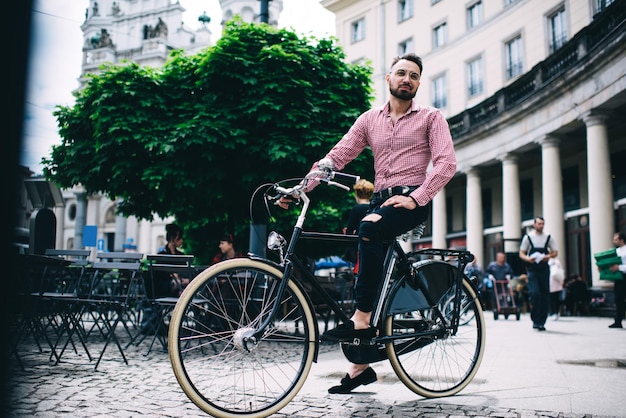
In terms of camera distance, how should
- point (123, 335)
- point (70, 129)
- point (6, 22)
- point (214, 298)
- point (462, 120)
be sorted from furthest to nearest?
→ point (462, 120) → point (70, 129) → point (123, 335) → point (214, 298) → point (6, 22)

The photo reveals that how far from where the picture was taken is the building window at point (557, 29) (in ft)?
75.3

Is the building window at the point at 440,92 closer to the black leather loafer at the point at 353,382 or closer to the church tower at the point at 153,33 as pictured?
the church tower at the point at 153,33

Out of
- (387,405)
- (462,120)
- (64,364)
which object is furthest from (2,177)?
(462,120)

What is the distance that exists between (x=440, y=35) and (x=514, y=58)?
6027 millimetres

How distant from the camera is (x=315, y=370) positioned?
562cm

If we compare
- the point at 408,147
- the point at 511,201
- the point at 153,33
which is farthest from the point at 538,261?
the point at 153,33

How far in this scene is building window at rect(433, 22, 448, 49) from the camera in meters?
30.7

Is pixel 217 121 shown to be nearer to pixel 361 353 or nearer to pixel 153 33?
pixel 361 353

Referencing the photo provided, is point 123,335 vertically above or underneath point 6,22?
underneath

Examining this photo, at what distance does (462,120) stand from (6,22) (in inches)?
1090

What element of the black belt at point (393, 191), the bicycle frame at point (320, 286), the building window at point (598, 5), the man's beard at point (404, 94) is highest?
the building window at point (598, 5)

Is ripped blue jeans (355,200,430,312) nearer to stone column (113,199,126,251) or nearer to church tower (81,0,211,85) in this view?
church tower (81,0,211,85)

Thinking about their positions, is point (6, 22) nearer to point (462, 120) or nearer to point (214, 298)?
point (214, 298)

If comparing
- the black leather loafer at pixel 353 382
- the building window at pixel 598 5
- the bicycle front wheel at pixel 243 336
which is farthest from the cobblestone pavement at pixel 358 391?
the building window at pixel 598 5
